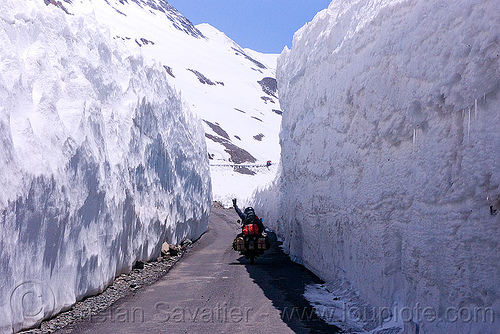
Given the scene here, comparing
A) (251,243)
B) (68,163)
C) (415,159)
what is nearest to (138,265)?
(251,243)

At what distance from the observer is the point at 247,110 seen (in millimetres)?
99000

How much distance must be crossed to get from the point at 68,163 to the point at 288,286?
483 centimetres

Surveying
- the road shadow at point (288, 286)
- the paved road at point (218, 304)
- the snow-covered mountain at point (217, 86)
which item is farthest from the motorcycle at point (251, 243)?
the snow-covered mountain at point (217, 86)

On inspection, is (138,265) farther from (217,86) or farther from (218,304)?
(217,86)

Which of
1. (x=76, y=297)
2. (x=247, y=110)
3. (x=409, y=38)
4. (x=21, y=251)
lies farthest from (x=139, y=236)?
(x=247, y=110)

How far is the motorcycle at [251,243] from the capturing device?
1182cm

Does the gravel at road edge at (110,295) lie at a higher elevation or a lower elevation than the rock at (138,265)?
lower

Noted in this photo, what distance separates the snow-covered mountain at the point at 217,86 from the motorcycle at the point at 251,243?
640 cm

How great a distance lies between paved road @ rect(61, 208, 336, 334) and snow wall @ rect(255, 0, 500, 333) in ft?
3.52

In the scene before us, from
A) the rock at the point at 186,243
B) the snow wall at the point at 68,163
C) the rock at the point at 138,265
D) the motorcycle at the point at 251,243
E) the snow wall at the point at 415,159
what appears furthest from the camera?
the rock at the point at 186,243

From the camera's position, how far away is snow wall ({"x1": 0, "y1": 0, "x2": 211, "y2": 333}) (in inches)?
199

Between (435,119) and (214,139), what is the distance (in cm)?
5886

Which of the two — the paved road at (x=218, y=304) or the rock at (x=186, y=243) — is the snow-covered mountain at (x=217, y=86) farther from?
the paved road at (x=218, y=304)

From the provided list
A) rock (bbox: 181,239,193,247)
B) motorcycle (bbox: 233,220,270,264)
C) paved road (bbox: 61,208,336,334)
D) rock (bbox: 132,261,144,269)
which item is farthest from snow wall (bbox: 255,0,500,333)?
rock (bbox: 181,239,193,247)
